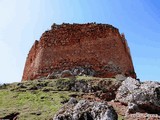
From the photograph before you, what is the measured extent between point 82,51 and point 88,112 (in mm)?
16021

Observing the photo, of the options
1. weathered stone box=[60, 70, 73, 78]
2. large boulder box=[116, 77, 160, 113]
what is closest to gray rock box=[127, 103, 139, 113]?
large boulder box=[116, 77, 160, 113]

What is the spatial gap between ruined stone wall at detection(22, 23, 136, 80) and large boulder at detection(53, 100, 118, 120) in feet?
48.0

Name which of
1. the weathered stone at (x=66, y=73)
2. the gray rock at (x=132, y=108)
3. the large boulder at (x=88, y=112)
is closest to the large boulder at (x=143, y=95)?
the gray rock at (x=132, y=108)

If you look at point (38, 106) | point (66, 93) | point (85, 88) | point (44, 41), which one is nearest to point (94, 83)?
point (85, 88)

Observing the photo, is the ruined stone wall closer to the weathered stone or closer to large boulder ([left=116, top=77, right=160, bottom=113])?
the weathered stone

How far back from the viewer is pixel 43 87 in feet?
62.3

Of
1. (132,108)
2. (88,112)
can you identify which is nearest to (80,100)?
(88,112)

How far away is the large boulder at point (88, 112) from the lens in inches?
369

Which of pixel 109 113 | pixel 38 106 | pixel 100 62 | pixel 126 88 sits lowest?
pixel 109 113

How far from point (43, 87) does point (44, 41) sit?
8.54 metres

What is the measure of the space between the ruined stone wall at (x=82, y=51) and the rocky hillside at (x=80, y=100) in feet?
17.3

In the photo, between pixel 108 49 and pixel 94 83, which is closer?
pixel 94 83

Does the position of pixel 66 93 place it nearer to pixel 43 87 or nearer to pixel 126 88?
pixel 43 87

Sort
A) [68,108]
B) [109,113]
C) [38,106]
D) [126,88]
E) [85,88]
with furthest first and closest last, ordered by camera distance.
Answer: [85,88] → [126,88] → [38,106] → [68,108] → [109,113]
